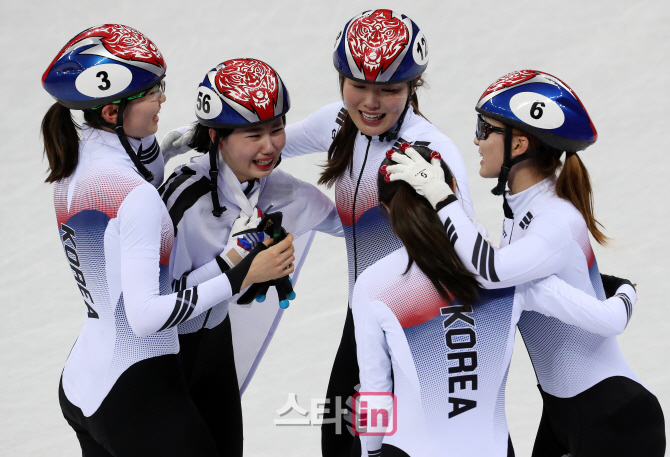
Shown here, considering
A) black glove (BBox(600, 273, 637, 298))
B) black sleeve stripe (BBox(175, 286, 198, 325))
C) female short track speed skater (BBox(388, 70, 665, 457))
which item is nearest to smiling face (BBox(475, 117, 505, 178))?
female short track speed skater (BBox(388, 70, 665, 457))

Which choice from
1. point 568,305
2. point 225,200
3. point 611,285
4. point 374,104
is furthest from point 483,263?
point 225,200

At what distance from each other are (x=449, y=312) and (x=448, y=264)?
0.61 ft

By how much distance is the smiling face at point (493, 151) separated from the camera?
3584mm

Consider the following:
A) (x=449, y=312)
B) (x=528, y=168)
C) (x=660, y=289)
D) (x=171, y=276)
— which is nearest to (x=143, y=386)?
(x=171, y=276)

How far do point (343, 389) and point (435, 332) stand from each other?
4.15 ft

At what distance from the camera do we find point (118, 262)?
3.40 metres

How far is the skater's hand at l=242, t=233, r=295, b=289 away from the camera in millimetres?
3600

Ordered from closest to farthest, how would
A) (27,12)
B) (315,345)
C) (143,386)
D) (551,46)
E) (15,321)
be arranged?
1. (143,386)
2. (315,345)
3. (15,321)
4. (551,46)
5. (27,12)

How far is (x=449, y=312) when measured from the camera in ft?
10.2

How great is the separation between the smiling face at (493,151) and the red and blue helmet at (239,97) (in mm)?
975

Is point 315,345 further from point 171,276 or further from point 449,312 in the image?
point 449,312

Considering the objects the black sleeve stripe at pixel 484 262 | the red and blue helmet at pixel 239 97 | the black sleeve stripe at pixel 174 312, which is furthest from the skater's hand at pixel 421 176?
the black sleeve stripe at pixel 174 312

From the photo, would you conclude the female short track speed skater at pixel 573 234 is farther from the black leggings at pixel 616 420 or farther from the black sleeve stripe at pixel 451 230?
the black sleeve stripe at pixel 451 230

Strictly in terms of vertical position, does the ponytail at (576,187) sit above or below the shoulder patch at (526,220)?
above
